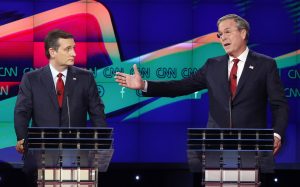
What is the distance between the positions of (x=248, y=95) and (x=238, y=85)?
3.9 inches

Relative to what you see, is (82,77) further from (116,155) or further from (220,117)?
(116,155)

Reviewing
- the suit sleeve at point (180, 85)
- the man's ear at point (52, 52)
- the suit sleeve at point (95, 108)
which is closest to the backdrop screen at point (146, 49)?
the suit sleeve at point (95, 108)

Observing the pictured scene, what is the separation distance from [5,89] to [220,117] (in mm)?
4018

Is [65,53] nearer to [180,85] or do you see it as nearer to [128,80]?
[128,80]

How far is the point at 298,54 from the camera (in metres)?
9.55

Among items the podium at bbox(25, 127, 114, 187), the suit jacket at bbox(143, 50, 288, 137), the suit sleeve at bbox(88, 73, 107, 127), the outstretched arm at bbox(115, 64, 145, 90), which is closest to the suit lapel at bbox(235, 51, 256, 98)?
the suit jacket at bbox(143, 50, 288, 137)

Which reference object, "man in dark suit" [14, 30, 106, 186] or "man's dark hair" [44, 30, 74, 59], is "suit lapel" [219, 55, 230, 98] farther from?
"man's dark hair" [44, 30, 74, 59]

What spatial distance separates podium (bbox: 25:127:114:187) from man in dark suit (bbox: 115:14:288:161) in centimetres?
97

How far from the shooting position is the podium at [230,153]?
16.4 feet

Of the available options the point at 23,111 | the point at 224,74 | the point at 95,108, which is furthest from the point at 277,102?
the point at 23,111

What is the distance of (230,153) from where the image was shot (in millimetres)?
5016

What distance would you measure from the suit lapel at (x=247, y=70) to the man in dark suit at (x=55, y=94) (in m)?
1.17

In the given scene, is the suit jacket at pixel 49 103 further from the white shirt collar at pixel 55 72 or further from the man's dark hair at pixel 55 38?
the man's dark hair at pixel 55 38

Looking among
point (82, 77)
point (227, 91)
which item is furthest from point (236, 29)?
point (82, 77)
